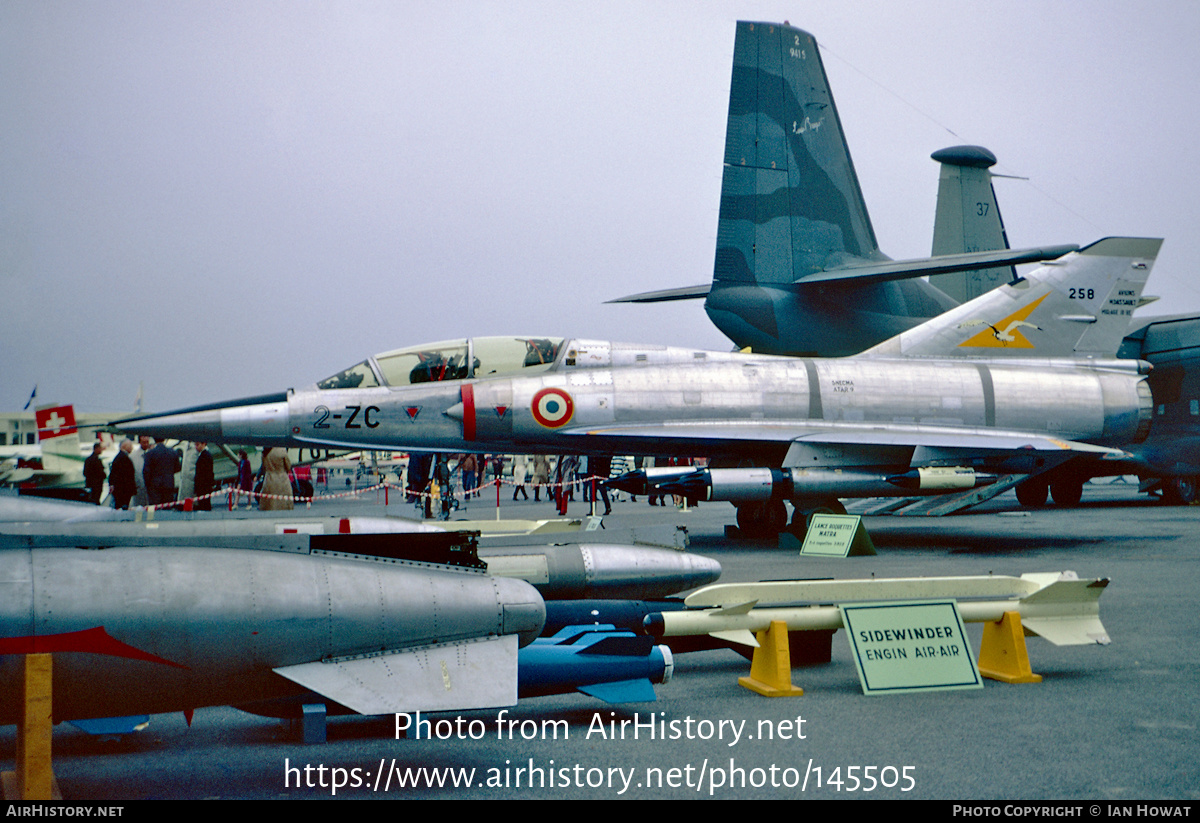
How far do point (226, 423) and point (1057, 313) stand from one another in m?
10.5

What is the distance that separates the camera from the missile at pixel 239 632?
2.90 m

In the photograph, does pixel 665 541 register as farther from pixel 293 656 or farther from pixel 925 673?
pixel 293 656

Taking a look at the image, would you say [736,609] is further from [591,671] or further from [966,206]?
[966,206]

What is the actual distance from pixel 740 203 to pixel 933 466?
4.71 m

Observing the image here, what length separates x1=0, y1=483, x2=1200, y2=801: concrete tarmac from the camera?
304cm

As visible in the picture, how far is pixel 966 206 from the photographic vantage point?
67.2 ft

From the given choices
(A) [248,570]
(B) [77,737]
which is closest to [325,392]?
Answer: (B) [77,737]

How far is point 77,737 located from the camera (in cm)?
381

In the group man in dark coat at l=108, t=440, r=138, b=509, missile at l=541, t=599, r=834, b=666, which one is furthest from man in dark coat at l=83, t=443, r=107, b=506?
missile at l=541, t=599, r=834, b=666

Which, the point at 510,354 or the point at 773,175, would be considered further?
the point at 773,175

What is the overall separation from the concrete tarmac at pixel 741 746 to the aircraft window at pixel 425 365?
5455 millimetres

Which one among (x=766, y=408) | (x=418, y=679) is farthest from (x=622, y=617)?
(x=766, y=408)

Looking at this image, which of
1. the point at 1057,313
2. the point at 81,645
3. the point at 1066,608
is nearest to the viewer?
the point at 81,645

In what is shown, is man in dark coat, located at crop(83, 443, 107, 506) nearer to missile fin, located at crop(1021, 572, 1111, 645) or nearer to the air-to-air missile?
the air-to-air missile
